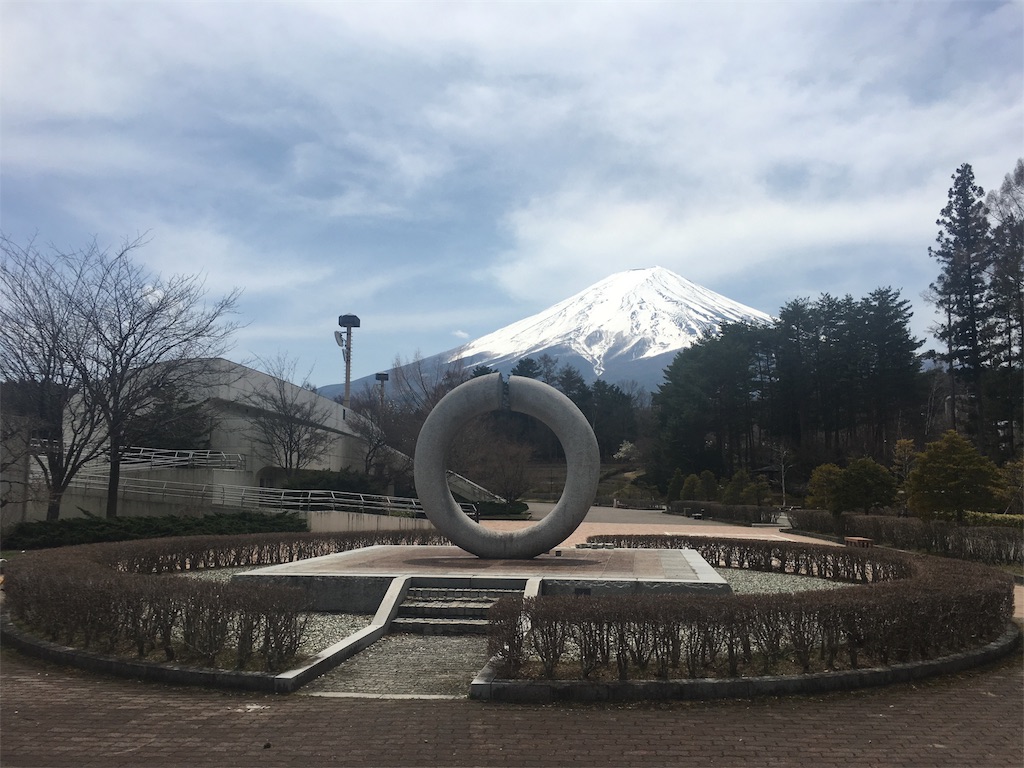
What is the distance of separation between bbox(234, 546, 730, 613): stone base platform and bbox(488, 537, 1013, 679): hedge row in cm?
234

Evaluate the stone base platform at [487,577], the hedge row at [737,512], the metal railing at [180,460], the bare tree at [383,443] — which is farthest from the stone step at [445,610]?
the bare tree at [383,443]

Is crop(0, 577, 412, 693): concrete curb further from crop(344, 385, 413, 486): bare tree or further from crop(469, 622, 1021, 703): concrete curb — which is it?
crop(344, 385, 413, 486): bare tree

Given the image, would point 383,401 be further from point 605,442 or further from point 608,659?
point 608,659

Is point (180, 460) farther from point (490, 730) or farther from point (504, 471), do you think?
point (490, 730)

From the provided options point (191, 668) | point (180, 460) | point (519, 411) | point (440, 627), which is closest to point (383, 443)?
point (180, 460)

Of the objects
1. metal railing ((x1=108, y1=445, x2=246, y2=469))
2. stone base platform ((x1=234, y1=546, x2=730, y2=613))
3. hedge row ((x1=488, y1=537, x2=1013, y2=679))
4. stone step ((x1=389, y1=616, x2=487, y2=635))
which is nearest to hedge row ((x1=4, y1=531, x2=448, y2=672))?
stone base platform ((x1=234, y1=546, x2=730, y2=613))

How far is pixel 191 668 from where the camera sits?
25.2ft

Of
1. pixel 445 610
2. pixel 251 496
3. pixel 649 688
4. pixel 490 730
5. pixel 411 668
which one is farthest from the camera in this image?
pixel 251 496

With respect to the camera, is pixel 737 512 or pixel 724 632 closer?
pixel 724 632

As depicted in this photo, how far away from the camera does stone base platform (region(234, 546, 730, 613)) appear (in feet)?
35.9

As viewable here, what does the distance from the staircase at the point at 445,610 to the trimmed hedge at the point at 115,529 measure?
12217 mm

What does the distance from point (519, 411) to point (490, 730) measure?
29.2ft

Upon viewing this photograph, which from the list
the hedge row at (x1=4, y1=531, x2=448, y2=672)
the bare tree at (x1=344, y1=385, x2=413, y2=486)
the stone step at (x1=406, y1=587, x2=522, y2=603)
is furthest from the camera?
the bare tree at (x1=344, y1=385, x2=413, y2=486)

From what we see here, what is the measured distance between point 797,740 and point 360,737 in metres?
3.23
